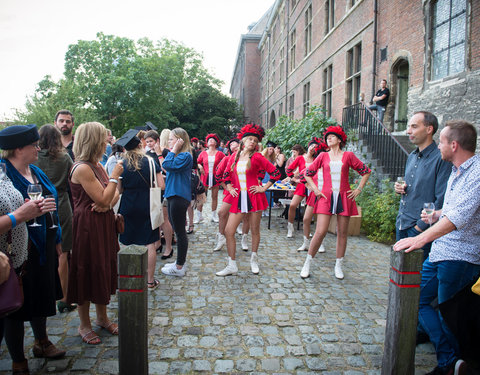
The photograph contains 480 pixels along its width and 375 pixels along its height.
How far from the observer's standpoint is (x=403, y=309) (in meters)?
2.35

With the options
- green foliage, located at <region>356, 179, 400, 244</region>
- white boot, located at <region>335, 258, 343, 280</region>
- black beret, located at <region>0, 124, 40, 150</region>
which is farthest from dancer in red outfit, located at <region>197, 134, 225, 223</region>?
black beret, located at <region>0, 124, 40, 150</region>

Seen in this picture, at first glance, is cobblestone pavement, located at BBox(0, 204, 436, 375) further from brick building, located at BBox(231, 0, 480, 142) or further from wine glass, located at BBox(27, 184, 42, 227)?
brick building, located at BBox(231, 0, 480, 142)

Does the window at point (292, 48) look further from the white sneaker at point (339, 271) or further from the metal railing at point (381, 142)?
the white sneaker at point (339, 271)

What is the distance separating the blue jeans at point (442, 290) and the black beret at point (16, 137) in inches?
127

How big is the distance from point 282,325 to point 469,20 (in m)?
8.34

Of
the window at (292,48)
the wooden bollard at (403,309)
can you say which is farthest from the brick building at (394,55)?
the wooden bollard at (403,309)

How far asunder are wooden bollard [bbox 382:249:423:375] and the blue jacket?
305cm

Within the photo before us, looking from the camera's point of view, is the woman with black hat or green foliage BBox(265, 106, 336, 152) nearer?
the woman with black hat

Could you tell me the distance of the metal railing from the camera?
8.70 meters

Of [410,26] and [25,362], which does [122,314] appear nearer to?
[25,362]

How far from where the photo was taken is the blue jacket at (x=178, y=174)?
15.7 feet

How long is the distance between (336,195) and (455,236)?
2.40 metres

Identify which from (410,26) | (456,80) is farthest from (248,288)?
(410,26)

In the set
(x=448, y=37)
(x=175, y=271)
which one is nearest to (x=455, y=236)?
(x=175, y=271)
